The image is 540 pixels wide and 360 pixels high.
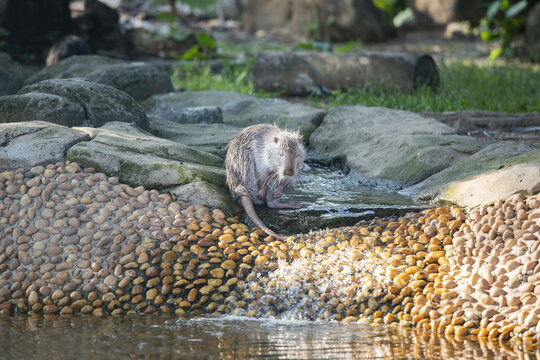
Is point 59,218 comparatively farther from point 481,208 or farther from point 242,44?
point 242,44

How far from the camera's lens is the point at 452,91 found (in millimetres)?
9227

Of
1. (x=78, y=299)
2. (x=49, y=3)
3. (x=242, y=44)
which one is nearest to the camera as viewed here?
(x=78, y=299)

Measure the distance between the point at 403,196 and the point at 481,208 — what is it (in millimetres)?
864

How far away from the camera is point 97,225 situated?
186 inches

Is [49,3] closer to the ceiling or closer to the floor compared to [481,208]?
closer to the ceiling

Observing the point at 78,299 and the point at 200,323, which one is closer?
the point at 200,323

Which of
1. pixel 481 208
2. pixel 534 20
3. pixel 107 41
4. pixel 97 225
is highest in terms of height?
pixel 534 20

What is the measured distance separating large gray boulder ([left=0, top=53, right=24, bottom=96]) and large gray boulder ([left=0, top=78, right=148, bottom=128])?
1.67 m

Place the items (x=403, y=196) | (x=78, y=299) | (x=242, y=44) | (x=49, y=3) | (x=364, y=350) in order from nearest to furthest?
(x=364, y=350) → (x=78, y=299) → (x=403, y=196) → (x=49, y=3) → (x=242, y=44)

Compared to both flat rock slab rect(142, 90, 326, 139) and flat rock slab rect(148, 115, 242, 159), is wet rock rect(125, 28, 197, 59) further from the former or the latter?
flat rock slab rect(148, 115, 242, 159)

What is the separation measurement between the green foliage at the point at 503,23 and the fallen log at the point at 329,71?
4.31 meters

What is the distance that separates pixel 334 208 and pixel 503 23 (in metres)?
10.7

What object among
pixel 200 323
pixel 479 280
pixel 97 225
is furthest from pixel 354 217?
pixel 97 225

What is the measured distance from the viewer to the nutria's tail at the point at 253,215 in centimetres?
473
